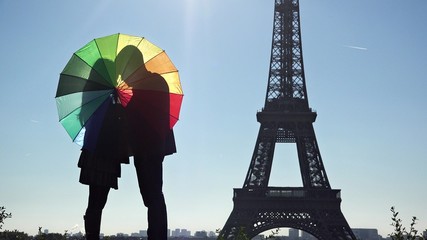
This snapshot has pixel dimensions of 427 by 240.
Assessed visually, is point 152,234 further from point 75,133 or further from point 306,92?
point 306,92

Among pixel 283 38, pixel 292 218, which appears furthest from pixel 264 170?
pixel 283 38

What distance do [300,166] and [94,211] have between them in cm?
4878

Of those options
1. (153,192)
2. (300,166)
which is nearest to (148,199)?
(153,192)

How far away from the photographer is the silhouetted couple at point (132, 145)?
11.2m

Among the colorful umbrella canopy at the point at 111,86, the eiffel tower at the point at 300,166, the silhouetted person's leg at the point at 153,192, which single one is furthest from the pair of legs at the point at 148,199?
the eiffel tower at the point at 300,166

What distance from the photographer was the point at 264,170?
59.1 meters

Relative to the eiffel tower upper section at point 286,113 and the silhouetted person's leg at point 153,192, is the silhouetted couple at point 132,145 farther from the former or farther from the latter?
the eiffel tower upper section at point 286,113

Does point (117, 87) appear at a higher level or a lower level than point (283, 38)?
lower

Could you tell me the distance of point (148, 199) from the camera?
11.5 meters

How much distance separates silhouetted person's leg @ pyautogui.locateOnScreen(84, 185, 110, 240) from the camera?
37.6 feet

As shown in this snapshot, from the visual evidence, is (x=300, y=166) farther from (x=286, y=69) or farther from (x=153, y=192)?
(x=153, y=192)

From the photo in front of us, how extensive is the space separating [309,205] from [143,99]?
47285mm

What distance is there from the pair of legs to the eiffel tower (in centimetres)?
4272

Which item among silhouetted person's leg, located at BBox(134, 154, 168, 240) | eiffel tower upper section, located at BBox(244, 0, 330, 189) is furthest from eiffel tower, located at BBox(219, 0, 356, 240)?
silhouetted person's leg, located at BBox(134, 154, 168, 240)
